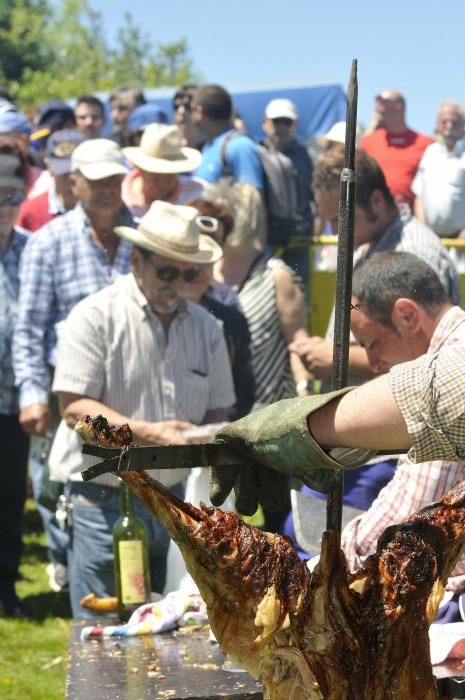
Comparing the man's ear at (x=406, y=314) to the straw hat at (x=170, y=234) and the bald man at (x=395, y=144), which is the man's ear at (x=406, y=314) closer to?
the straw hat at (x=170, y=234)

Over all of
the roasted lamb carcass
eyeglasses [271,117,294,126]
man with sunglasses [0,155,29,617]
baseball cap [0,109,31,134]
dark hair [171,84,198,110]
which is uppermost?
dark hair [171,84,198,110]

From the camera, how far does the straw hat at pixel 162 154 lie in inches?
277

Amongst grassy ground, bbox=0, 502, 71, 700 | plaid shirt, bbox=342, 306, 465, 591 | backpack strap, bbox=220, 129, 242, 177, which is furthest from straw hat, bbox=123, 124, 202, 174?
plaid shirt, bbox=342, 306, 465, 591

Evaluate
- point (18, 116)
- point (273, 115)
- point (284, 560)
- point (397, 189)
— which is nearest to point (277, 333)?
point (397, 189)

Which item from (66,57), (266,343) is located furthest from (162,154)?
(66,57)

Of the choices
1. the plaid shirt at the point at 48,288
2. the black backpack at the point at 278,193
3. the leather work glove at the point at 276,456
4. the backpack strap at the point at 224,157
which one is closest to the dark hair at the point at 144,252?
the plaid shirt at the point at 48,288

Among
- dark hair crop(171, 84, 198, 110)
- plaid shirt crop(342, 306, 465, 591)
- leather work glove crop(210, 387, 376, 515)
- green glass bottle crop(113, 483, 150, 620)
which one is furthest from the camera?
dark hair crop(171, 84, 198, 110)

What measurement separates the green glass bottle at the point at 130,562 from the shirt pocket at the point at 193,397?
103 cm

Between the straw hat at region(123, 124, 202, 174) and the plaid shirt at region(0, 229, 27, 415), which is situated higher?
the straw hat at region(123, 124, 202, 174)

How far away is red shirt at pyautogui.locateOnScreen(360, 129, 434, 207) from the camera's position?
8.16m

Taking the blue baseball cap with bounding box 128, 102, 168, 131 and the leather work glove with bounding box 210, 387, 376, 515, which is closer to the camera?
the leather work glove with bounding box 210, 387, 376, 515

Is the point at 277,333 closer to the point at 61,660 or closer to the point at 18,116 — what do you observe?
the point at 61,660

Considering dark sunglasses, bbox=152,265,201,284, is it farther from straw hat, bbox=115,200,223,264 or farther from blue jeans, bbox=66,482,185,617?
blue jeans, bbox=66,482,185,617

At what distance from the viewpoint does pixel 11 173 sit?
6.92 meters
